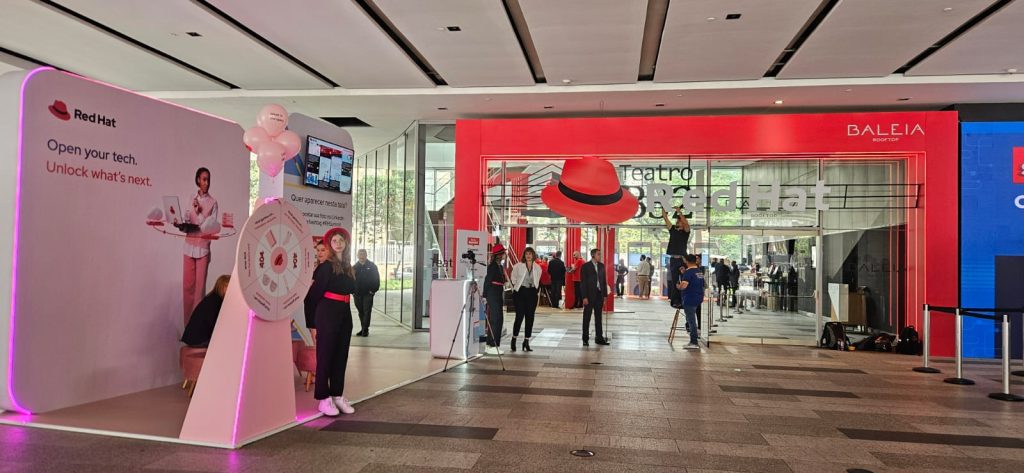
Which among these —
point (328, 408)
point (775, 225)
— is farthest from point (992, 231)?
point (328, 408)

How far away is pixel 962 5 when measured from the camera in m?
6.95

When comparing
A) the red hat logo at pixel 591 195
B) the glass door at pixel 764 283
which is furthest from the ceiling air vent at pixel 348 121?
the glass door at pixel 764 283

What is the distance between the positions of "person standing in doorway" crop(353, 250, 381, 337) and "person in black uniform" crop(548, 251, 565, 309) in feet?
12.0

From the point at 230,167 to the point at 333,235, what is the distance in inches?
118

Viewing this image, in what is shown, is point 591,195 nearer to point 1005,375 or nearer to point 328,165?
point 328,165

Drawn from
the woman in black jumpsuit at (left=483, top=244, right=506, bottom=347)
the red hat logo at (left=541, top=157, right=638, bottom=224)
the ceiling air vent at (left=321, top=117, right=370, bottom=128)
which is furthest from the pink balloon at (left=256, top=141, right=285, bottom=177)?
the ceiling air vent at (left=321, top=117, right=370, bottom=128)

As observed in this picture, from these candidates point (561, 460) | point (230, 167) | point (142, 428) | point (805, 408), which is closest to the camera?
point (561, 460)

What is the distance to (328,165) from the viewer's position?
7.58 meters

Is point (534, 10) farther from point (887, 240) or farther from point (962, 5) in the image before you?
point (887, 240)

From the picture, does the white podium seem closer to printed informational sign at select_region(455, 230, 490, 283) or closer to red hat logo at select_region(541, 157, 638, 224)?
printed informational sign at select_region(455, 230, 490, 283)

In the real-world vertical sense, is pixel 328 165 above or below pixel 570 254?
above

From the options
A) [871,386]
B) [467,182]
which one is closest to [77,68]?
[467,182]

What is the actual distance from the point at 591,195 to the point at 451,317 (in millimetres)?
3449

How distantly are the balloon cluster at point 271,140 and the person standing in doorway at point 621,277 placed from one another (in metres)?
11.9
